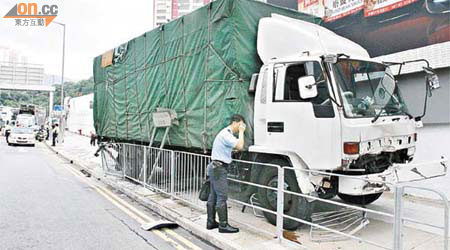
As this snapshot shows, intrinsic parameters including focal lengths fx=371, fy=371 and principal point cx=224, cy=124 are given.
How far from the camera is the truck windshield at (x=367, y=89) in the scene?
5.35 meters

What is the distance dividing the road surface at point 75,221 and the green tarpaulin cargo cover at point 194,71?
1.83 meters

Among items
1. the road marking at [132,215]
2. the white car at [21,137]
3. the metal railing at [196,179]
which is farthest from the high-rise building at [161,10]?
the road marking at [132,215]

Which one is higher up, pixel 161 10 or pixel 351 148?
pixel 161 10

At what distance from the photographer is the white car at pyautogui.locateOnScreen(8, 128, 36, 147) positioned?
27219mm

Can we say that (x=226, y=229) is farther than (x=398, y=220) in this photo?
Yes

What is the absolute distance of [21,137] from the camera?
2716cm

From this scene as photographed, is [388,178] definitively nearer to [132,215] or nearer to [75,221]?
[132,215]

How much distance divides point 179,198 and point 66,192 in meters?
3.47

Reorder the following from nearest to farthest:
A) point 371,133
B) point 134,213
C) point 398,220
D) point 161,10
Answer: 1. point 398,220
2. point 371,133
3. point 134,213
4. point 161,10

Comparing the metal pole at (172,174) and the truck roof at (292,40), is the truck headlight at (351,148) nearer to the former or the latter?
the truck roof at (292,40)

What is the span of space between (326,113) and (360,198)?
2607mm

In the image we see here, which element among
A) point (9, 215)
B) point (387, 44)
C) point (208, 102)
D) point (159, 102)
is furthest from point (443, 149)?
point (9, 215)

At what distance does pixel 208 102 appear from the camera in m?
7.03

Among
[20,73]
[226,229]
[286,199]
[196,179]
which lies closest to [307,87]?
[286,199]
